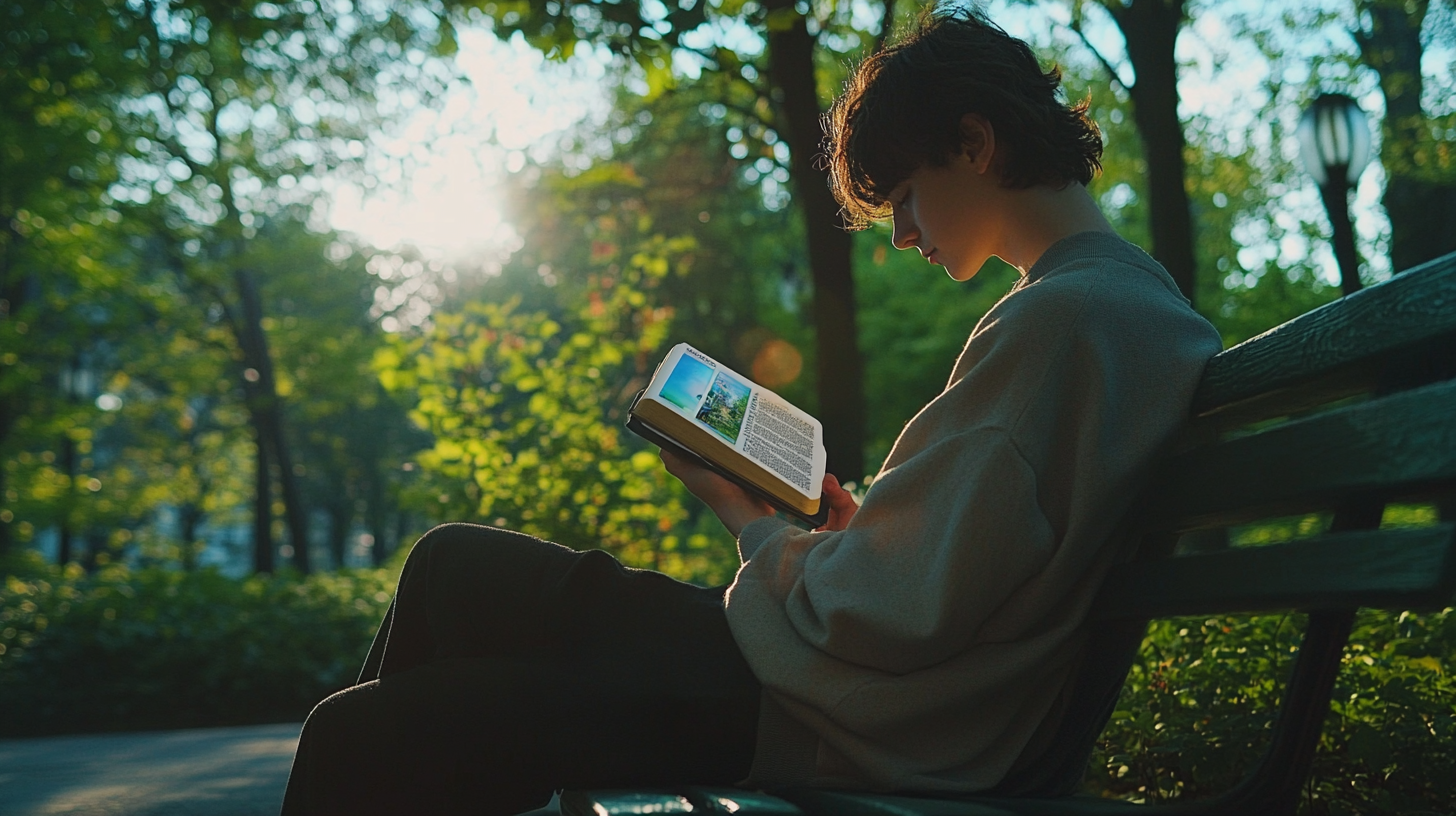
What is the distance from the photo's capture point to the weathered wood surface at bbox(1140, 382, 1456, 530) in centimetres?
110

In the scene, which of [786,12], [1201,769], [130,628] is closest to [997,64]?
[1201,769]

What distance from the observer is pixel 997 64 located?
1.94m

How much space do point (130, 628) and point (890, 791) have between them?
306 inches

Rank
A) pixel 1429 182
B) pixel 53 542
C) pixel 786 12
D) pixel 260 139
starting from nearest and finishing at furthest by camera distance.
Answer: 1. pixel 786 12
2. pixel 1429 182
3. pixel 260 139
4. pixel 53 542

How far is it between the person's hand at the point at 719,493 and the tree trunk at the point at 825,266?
5005 mm

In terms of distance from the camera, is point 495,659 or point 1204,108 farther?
point 1204,108

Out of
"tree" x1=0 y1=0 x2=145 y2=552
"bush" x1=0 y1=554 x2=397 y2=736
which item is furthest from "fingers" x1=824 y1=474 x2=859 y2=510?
"tree" x1=0 y1=0 x2=145 y2=552

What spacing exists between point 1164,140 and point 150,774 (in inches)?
283

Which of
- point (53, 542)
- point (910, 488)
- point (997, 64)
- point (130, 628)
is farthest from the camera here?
point (53, 542)

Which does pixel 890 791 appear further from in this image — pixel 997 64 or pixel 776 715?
pixel 997 64

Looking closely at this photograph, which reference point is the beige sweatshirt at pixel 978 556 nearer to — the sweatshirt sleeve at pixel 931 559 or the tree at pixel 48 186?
the sweatshirt sleeve at pixel 931 559

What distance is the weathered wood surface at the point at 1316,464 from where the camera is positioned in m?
1.10

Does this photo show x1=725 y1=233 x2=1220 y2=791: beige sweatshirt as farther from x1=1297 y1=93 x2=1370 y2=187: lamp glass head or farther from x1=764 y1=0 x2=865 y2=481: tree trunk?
x1=1297 y1=93 x2=1370 y2=187: lamp glass head

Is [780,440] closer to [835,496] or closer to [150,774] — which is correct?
[835,496]
